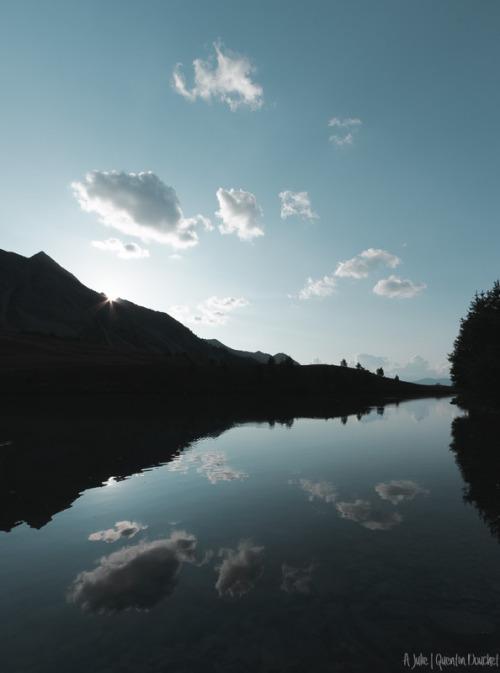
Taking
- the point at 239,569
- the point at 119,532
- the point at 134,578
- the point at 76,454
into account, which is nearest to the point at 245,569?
the point at 239,569

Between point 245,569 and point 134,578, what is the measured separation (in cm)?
421

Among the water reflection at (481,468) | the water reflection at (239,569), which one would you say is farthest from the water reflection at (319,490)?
the water reflection at (481,468)

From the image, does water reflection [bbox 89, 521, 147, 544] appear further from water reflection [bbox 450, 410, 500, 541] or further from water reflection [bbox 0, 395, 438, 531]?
water reflection [bbox 450, 410, 500, 541]

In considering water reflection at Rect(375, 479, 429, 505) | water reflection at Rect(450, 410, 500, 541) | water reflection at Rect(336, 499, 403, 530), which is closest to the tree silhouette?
water reflection at Rect(450, 410, 500, 541)

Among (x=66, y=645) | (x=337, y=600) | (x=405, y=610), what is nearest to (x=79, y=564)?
(x=66, y=645)

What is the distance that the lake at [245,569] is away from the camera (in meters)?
9.40

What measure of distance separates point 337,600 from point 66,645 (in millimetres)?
8186

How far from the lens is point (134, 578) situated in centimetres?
1320

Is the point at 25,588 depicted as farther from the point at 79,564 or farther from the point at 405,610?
the point at 405,610

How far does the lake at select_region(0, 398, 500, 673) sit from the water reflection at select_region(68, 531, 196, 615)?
72 mm

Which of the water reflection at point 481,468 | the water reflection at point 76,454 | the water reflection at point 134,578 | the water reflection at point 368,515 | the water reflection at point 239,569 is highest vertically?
the water reflection at point 481,468

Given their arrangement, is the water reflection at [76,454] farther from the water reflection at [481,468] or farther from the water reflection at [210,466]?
the water reflection at [481,468]

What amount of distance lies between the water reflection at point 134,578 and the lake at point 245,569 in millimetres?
72

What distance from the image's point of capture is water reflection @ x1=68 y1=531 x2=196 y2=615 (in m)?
11.8
